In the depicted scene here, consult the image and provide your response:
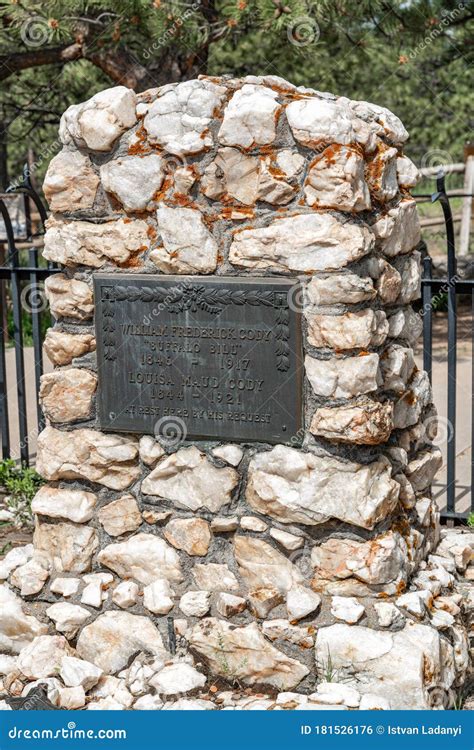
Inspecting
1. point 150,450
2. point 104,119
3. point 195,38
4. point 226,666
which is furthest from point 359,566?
point 195,38

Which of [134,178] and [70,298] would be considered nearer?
[134,178]

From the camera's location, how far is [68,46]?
24.7 feet

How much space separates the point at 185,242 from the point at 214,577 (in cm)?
118

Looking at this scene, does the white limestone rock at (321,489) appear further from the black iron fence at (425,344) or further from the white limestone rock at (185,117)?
the black iron fence at (425,344)

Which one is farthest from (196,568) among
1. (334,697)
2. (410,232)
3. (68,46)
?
(68,46)

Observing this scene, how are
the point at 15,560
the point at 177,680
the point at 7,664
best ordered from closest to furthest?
the point at 177,680, the point at 7,664, the point at 15,560

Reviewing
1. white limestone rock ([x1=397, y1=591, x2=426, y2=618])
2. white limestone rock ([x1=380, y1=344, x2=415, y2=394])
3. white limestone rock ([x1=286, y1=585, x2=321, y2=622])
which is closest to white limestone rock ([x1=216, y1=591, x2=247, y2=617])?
white limestone rock ([x1=286, y1=585, x2=321, y2=622])

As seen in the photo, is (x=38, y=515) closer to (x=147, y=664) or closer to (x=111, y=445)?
(x=111, y=445)

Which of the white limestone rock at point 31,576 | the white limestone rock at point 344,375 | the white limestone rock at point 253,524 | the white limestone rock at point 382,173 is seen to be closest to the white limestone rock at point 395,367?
the white limestone rock at point 344,375

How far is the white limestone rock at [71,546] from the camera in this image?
364 centimetres

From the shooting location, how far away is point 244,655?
3332 millimetres

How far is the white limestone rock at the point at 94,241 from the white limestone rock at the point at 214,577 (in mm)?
1136

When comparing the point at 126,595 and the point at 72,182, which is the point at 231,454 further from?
the point at 72,182

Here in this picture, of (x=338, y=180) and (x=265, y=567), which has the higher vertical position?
(x=338, y=180)
